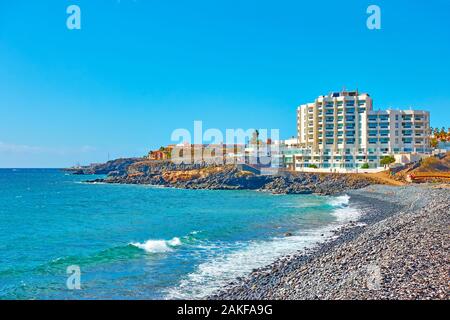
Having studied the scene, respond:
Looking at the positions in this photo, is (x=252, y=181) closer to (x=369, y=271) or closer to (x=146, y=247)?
(x=146, y=247)

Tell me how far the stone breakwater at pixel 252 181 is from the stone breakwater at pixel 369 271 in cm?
5472

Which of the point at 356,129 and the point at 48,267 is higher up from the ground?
the point at 356,129

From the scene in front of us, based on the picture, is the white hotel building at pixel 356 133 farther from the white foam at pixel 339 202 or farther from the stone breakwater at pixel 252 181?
the white foam at pixel 339 202

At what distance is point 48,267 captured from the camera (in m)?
22.7

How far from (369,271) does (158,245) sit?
1645 cm

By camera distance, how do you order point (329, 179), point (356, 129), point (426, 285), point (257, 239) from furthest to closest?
point (356, 129)
point (329, 179)
point (257, 239)
point (426, 285)

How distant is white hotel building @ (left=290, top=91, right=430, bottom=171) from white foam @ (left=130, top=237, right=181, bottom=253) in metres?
77.6
